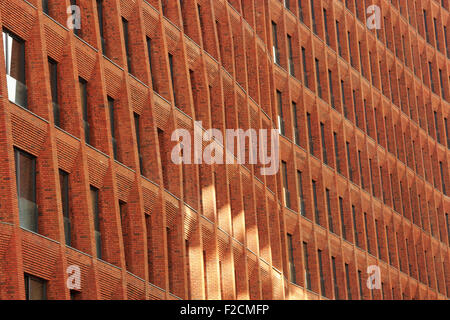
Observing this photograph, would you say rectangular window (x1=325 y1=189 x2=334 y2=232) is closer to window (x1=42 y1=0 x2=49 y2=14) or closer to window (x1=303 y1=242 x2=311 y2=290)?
window (x1=303 y1=242 x2=311 y2=290)

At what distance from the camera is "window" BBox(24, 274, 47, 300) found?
93.7ft

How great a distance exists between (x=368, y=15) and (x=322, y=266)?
1841 cm

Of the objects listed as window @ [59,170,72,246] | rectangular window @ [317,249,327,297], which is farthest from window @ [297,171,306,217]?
window @ [59,170,72,246]

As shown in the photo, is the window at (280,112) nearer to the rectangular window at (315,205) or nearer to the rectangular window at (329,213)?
the rectangular window at (315,205)

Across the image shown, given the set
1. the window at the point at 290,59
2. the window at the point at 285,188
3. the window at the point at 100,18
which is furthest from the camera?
the window at the point at 290,59

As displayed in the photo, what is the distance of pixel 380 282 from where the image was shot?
192 feet

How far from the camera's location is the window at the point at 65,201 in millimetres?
30844

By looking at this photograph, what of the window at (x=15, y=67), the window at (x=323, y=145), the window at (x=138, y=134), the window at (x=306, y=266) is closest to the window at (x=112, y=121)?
the window at (x=138, y=134)

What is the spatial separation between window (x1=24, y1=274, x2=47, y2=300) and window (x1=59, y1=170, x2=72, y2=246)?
1936 millimetres

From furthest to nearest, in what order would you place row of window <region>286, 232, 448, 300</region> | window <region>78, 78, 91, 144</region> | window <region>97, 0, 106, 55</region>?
row of window <region>286, 232, 448, 300</region> < window <region>97, 0, 106, 55</region> < window <region>78, 78, 91, 144</region>

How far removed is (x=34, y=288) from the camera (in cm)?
2886

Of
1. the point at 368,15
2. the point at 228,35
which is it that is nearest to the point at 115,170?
the point at 228,35

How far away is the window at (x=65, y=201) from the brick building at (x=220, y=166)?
118mm

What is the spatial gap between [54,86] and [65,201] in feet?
11.2
